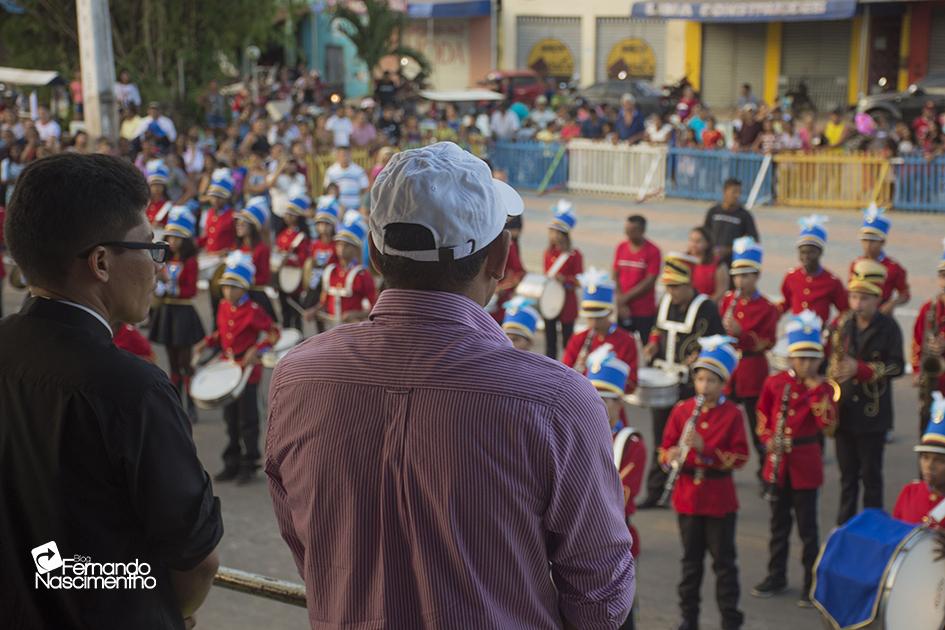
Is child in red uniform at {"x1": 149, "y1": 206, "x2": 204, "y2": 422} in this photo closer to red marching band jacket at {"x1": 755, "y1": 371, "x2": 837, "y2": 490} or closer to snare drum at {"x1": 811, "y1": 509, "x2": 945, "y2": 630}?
red marching band jacket at {"x1": 755, "y1": 371, "x2": 837, "y2": 490}

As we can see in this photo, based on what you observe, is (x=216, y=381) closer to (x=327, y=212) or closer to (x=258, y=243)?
(x=258, y=243)

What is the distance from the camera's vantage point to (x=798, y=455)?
7.27 metres

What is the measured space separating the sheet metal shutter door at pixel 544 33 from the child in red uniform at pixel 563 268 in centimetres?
3072

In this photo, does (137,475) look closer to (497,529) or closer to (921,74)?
(497,529)

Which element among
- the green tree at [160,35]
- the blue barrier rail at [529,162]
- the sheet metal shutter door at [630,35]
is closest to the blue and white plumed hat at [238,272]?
the blue barrier rail at [529,162]

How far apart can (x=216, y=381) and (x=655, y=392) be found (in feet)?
11.0

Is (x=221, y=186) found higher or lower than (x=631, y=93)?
lower

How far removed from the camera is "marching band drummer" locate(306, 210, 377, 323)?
1102 centimetres

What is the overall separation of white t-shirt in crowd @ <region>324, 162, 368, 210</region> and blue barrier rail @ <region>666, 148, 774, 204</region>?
24.1 feet

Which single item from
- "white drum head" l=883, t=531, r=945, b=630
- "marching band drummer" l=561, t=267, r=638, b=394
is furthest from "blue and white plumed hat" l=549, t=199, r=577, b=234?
"white drum head" l=883, t=531, r=945, b=630

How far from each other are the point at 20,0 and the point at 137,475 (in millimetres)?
25881

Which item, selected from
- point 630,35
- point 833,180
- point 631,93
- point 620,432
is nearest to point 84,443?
point 620,432

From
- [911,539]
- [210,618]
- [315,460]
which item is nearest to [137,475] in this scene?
[315,460]

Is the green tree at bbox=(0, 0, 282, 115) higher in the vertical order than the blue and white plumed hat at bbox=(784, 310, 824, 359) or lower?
higher
